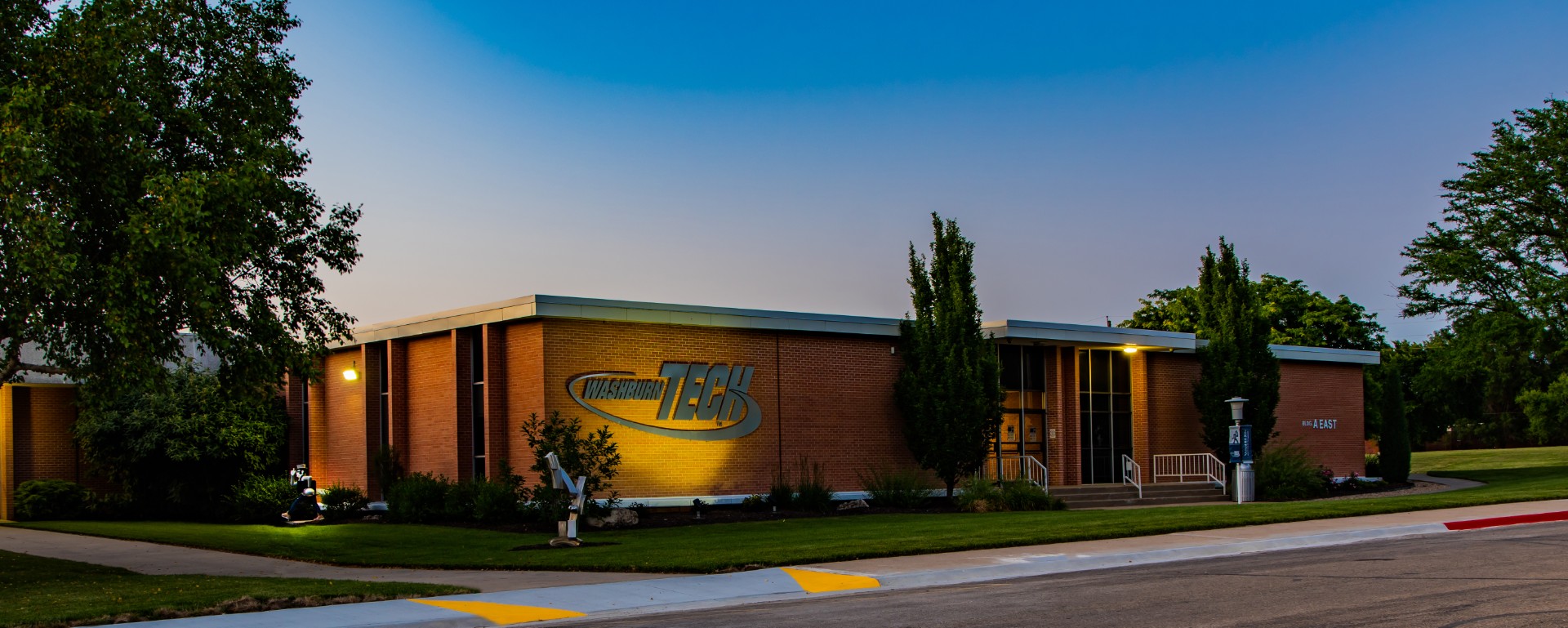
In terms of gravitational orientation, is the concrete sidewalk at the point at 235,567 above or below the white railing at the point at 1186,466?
above

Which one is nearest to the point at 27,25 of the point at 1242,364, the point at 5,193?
the point at 5,193

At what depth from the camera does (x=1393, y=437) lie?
37781mm

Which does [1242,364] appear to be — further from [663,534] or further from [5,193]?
[5,193]

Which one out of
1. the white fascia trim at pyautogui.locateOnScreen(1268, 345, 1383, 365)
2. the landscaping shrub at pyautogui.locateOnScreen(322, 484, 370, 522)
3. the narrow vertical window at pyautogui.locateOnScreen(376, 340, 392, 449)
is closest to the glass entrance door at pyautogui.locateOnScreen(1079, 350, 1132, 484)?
the white fascia trim at pyautogui.locateOnScreen(1268, 345, 1383, 365)

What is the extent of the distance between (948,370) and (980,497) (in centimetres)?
298

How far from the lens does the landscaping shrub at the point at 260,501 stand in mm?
29203

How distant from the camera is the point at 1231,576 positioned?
43.0 feet

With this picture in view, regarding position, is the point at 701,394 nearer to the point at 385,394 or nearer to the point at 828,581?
the point at 385,394

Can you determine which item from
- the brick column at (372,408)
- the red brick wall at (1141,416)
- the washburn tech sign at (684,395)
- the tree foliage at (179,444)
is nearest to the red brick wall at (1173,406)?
the red brick wall at (1141,416)

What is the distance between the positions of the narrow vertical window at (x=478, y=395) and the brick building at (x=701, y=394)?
0.04 m

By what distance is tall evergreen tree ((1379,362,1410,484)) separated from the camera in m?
37.6

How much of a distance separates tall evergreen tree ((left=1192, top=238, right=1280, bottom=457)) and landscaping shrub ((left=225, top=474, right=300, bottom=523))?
75.3ft

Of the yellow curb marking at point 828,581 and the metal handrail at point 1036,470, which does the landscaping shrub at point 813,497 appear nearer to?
the metal handrail at point 1036,470

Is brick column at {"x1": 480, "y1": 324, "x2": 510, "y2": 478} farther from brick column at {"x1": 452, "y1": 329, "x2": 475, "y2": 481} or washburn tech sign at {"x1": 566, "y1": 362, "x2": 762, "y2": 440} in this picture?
washburn tech sign at {"x1": 566, "y1": 362, "x2": 762, "y2": 440}
